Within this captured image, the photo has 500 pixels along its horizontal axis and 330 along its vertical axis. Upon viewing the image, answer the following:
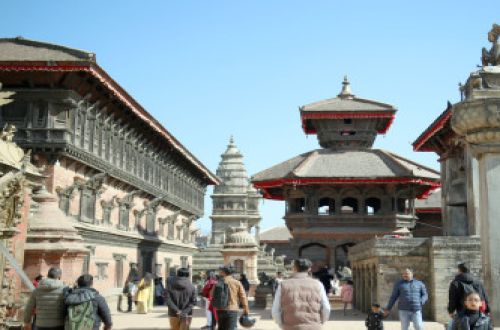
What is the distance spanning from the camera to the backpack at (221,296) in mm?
11039

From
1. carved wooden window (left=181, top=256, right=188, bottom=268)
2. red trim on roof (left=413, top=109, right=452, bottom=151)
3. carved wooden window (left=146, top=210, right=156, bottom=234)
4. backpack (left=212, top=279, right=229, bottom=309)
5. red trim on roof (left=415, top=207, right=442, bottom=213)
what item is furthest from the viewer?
carved wooden window (left=181, top=256, right=188, bottom=268)

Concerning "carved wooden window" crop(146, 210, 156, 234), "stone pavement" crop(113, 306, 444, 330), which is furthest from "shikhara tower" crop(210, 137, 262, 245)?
"stone pavement" crop(113, 306, 444, 330)

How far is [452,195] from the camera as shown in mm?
28094

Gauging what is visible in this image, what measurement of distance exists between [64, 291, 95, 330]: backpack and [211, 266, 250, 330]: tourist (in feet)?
10.5

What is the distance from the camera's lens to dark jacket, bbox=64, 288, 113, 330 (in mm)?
8109

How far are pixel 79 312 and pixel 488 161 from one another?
6.44m

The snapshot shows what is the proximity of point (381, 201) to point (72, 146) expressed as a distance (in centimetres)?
1702

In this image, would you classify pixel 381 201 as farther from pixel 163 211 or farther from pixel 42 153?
pixel 42 153

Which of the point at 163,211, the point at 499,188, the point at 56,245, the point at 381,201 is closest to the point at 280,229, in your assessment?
the point at 163,211

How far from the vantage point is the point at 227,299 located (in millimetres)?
11078

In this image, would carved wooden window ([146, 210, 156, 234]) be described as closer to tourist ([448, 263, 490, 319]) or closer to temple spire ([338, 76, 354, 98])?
temple spire ([338, 76, 354, 98])

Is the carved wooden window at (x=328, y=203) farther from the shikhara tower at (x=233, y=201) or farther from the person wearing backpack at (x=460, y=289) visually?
the shikhara tower at (x=233, y=201)

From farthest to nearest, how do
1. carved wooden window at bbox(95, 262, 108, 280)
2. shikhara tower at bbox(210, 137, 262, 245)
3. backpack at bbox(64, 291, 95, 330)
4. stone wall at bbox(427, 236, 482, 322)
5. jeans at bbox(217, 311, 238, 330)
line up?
1. shikhara tower at bbox(210, 137, 262, 245)
2. carved wooden window at bbox(95, 262, 108, 280)
3. stone wall at bbox(427, 236, 482, 322)
4. jeans at bbox(217, 311, 238, 330)
5. backpack at bbox(64, 291, 95, 330)

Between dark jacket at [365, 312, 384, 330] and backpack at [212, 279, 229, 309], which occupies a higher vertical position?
backpack at [212, 279, 229, 309]
